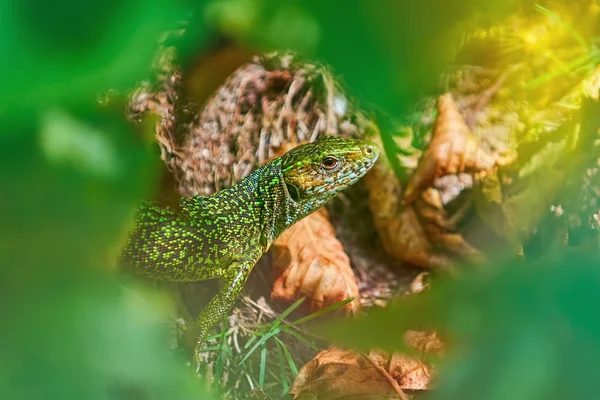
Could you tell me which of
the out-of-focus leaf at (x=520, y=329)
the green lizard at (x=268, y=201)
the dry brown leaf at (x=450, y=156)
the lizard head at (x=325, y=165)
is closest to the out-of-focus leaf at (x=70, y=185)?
the out-of-focus leaf at (x=520, y=329)

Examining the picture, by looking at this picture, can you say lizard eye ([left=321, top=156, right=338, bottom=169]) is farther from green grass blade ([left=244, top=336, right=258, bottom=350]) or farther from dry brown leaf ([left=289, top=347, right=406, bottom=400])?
dry brown leaf ([left=289, top=347, right=406, bottom=400])

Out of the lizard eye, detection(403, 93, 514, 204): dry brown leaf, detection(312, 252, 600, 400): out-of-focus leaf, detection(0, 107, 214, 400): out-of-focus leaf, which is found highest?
detection(0, 107, 214, 400): out-of-focus leaf

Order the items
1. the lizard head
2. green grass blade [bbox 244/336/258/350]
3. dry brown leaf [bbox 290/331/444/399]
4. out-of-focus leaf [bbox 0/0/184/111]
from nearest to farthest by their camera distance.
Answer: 1. out-of-focus leaf [bbox 0/0/184/111]
2. dry brown leaf [bbox 290/331/444/399]
3. green grass blade [bbox 244/336/258/350]
4. the lizard head

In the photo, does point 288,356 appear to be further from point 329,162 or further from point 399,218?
point 399,218

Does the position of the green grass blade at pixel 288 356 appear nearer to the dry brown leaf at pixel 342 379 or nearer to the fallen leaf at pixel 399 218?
the dry brown leaf at pixel 342 379

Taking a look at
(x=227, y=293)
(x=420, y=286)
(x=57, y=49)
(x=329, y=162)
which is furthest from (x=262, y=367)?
(x=57, y=49)

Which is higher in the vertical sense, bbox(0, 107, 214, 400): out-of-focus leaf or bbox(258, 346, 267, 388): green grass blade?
bbox(0, 107, 214, 400): out-of-focus leaf

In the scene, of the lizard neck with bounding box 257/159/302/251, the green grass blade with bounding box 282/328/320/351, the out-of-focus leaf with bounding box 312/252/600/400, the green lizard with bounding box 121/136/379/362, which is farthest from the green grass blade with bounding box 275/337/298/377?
the out-of-focus leaf with bounding box 312/252/600/400

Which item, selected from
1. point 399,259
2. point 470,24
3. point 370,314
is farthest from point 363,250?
point 470,24
